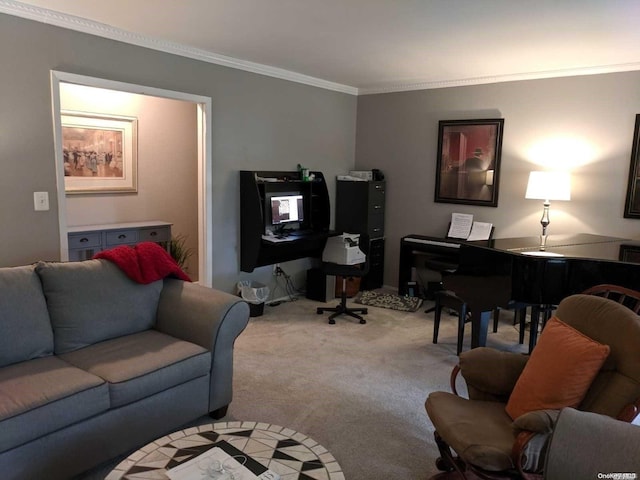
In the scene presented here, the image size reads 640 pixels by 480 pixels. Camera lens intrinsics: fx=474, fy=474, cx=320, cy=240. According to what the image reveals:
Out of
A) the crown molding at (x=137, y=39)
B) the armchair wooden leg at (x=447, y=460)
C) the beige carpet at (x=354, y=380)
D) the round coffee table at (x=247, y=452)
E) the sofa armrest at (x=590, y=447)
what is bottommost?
the beige carpet at (x=354, y=380)

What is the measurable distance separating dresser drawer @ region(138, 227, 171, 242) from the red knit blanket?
197 centimetres

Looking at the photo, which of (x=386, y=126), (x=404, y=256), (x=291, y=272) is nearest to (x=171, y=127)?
(x=291, y=272)

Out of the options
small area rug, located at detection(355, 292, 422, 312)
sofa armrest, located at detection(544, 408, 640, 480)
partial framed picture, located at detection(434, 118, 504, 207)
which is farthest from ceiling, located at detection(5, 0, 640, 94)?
small area rug, located at detection(355, 292, 422, 312)

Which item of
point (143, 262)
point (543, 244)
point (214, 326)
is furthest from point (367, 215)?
point (214, 326)

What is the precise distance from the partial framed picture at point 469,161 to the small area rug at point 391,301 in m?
1.20

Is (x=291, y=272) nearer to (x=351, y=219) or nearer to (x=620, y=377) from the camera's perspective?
(x=351, y=219)

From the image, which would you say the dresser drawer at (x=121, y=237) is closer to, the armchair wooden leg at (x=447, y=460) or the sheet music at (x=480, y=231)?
the sheet music at (x=480, y=231)

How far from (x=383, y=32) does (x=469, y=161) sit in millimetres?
2196

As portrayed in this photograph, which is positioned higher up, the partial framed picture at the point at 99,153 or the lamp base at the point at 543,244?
the partial framed picture at the point at 99,153

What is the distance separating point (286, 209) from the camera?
496 cm

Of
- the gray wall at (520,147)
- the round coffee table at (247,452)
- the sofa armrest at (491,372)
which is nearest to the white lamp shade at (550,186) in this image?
the gray wall at (520,147)

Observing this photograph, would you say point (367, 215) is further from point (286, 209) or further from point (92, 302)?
point (92, 302)

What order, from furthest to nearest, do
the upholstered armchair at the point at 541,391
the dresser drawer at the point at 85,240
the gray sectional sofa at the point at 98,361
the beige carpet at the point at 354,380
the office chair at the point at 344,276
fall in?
1. the office chair at the point at 344,276
2. the dresser drawer at the point at 85,240
3. the beige carpet at the point at 354,380
4. the gray sectional sofa at the point at 98,361
5. the upholstered armchair at the point at 541,391

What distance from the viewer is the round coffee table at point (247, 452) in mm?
1629
